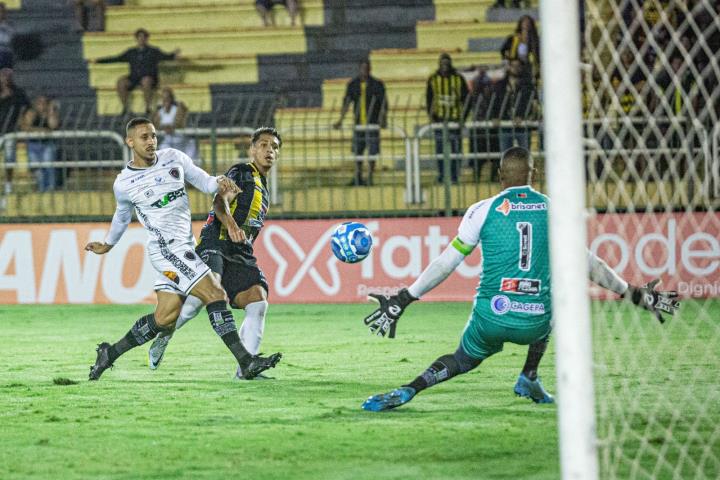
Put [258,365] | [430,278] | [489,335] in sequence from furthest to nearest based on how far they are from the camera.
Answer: [258,365]
[489,335]
[430,278]

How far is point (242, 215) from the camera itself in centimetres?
912

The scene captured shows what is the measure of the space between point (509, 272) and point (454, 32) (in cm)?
1393

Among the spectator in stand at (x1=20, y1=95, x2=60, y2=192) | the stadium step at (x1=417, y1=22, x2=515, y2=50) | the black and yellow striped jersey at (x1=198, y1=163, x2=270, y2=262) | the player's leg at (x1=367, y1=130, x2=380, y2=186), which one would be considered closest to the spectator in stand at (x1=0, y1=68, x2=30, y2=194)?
the spectator in stand at (x1=20, y1=95, x2=60, y2=192)

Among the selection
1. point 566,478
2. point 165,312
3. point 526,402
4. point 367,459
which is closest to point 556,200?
point 566,478

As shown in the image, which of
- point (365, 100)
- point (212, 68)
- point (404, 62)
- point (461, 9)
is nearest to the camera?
point (365, 100)

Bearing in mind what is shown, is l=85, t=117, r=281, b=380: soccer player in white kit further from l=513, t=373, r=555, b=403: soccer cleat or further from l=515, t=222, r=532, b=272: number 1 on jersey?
l=515, t=222, r=532, b=272: number 1 on jersey

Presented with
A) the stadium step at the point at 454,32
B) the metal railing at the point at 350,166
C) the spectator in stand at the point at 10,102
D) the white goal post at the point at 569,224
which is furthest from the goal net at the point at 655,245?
the spectator in stand at the point at 10,102

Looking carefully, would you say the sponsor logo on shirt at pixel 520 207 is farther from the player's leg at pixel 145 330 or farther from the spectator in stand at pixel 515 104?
the spectator in stand at pixel 515 104

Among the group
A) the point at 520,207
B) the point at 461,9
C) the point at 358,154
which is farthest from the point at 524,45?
the point at 520,207

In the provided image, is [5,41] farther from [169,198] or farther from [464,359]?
[464,359]

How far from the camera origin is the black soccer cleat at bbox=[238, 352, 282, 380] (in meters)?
8.37

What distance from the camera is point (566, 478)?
4539 mm

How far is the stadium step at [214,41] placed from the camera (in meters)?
21.3

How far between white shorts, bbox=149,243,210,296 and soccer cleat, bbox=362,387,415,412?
1917 mm
